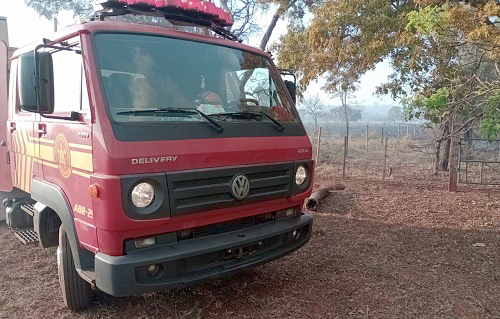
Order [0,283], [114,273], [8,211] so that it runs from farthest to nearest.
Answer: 1. [8,211]
2. [0,283]
3. [114,273]

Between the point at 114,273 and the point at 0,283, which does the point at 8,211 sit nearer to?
the point at 0,283

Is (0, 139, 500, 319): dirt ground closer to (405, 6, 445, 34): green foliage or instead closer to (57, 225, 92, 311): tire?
(57, 225, 92, 311): tire

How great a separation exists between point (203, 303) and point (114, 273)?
1216 mm

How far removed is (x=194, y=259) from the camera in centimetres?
297

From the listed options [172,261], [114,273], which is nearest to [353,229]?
[172,261]

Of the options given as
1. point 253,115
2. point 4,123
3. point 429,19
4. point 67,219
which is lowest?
point 67,219

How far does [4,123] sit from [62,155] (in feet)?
8.30

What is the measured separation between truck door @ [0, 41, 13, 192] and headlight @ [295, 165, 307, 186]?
11.9 ft

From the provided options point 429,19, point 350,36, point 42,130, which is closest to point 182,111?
point 42,130

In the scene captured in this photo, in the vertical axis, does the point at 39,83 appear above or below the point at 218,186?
above

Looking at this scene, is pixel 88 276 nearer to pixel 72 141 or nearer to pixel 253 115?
pixel 72 141

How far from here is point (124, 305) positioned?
3623mm

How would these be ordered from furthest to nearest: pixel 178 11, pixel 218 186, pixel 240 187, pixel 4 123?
pixel 4 123 → pixel 178 11 → pixel 240 187 → pixel 218 186

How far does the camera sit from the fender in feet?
10.0
